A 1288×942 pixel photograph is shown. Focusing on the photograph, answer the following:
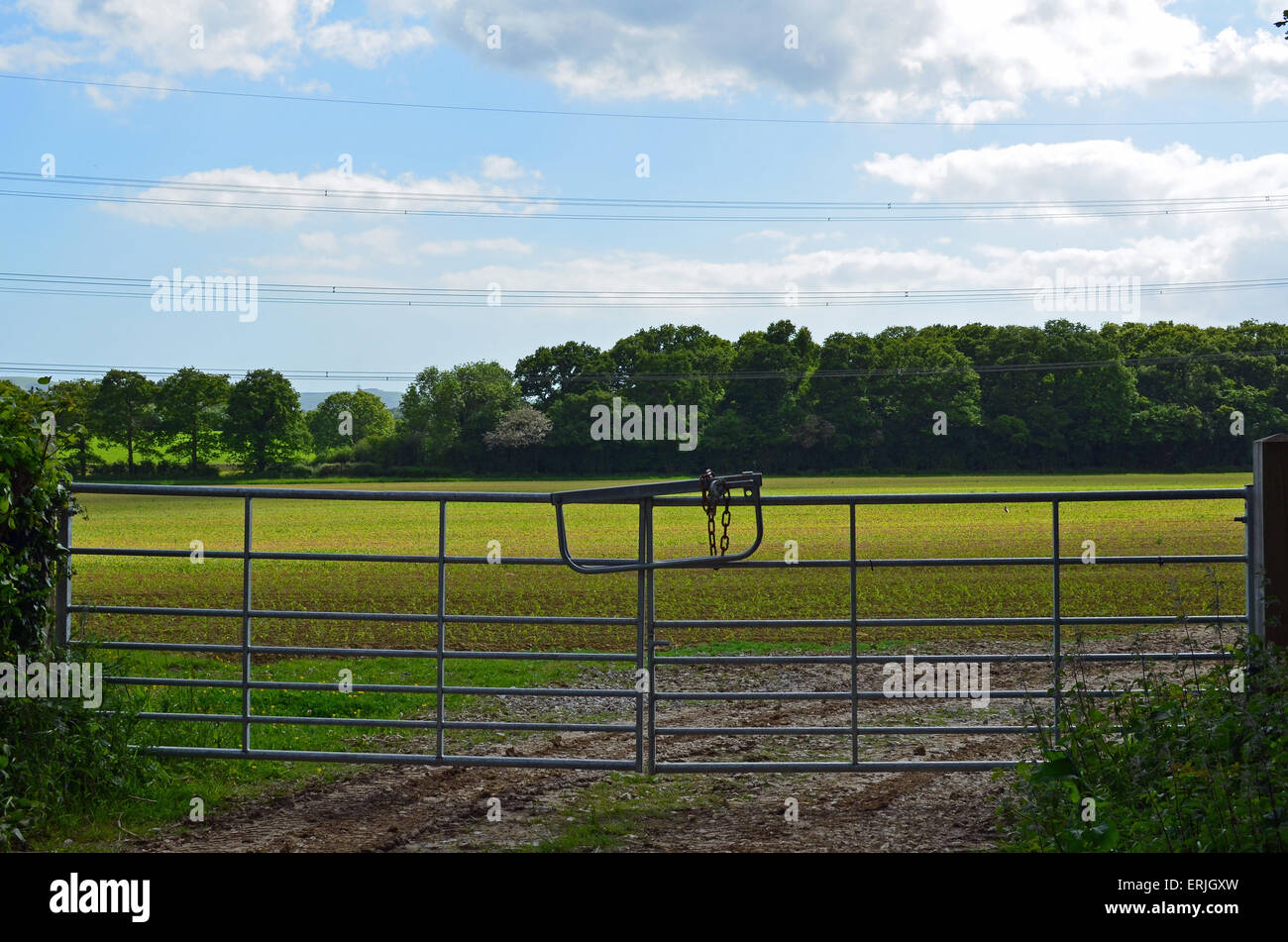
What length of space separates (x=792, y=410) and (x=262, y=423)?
44.1 meters

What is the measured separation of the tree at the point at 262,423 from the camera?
8650 cm

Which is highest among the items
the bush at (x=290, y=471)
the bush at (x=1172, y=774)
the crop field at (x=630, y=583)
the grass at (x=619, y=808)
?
the bush at (x=290, y=471)

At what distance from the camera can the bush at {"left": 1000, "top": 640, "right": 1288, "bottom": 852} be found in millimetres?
4566

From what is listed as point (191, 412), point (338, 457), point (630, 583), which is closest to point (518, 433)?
point (338, 457)

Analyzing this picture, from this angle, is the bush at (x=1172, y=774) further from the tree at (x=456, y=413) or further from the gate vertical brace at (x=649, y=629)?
the tree at (x=456, y=413)

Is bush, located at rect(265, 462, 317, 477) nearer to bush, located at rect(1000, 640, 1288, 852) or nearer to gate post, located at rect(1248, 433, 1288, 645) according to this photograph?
gate post, located at rect(1248, 433, 1288, 645)

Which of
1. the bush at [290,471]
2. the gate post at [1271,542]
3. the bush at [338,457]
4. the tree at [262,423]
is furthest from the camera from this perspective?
the tree at [262,423]

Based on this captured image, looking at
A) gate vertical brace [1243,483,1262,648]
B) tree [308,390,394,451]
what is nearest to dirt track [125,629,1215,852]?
gate vertical brace [1243,483,1262,648]

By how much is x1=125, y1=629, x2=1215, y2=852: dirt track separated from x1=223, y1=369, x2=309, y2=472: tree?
83.4m

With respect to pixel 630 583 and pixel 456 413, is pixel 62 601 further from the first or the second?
pixel 456 413

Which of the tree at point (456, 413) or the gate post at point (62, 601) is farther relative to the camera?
the tree at point (456, 413)

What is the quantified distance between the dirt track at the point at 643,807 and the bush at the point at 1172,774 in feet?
1.39

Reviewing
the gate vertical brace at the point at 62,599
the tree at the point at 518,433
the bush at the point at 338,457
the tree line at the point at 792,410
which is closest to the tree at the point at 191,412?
the tree line at the point at 792,410
